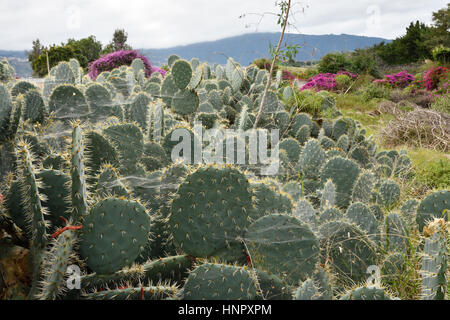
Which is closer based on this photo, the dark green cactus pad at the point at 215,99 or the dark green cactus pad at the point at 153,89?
the dark green cactus pad at the point at 153,89

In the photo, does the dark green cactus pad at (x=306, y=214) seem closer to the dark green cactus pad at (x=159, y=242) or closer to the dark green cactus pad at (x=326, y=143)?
the dark green cactus pad at (x=159, y=242)

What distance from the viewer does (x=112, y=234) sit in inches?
38.2

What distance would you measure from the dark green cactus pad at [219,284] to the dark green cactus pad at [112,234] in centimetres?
19

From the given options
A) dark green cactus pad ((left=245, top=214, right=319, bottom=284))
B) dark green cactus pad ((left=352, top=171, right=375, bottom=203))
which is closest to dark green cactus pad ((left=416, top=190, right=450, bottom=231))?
dark green cactus pad ((left=352, top=171, right=375, bottom=203))

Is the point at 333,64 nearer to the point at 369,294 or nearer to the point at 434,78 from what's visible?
the point at 434,78

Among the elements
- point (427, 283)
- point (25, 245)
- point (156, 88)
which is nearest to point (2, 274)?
point (25, 245)

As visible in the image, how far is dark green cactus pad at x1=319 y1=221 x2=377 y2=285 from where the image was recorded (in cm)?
143

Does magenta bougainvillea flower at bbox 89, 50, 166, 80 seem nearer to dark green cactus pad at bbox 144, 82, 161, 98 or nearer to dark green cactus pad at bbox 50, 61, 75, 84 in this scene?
dark green cactus pad at bbox 144, 82, 161, 98

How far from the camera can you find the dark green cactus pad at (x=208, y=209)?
1.09 m

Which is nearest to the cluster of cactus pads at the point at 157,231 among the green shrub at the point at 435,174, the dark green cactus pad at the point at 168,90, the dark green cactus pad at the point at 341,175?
the dark green cactus pad at the point at 341,175

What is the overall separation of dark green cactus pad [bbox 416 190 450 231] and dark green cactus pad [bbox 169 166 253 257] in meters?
1.25

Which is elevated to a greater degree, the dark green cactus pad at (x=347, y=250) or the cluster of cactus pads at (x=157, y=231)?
the cluster of cactus pads at (x=157, y=231)

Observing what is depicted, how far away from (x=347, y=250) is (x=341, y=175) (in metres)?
0.96

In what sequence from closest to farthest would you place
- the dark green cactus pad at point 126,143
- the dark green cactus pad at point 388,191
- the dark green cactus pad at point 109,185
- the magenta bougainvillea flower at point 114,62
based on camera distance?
the dark green cactus pad at point 109,185 → the dark green cactus pad at point 126,143 → the dark green cactus pad at point 388,191 → the magenta bougainvillea flower at point 114,62
